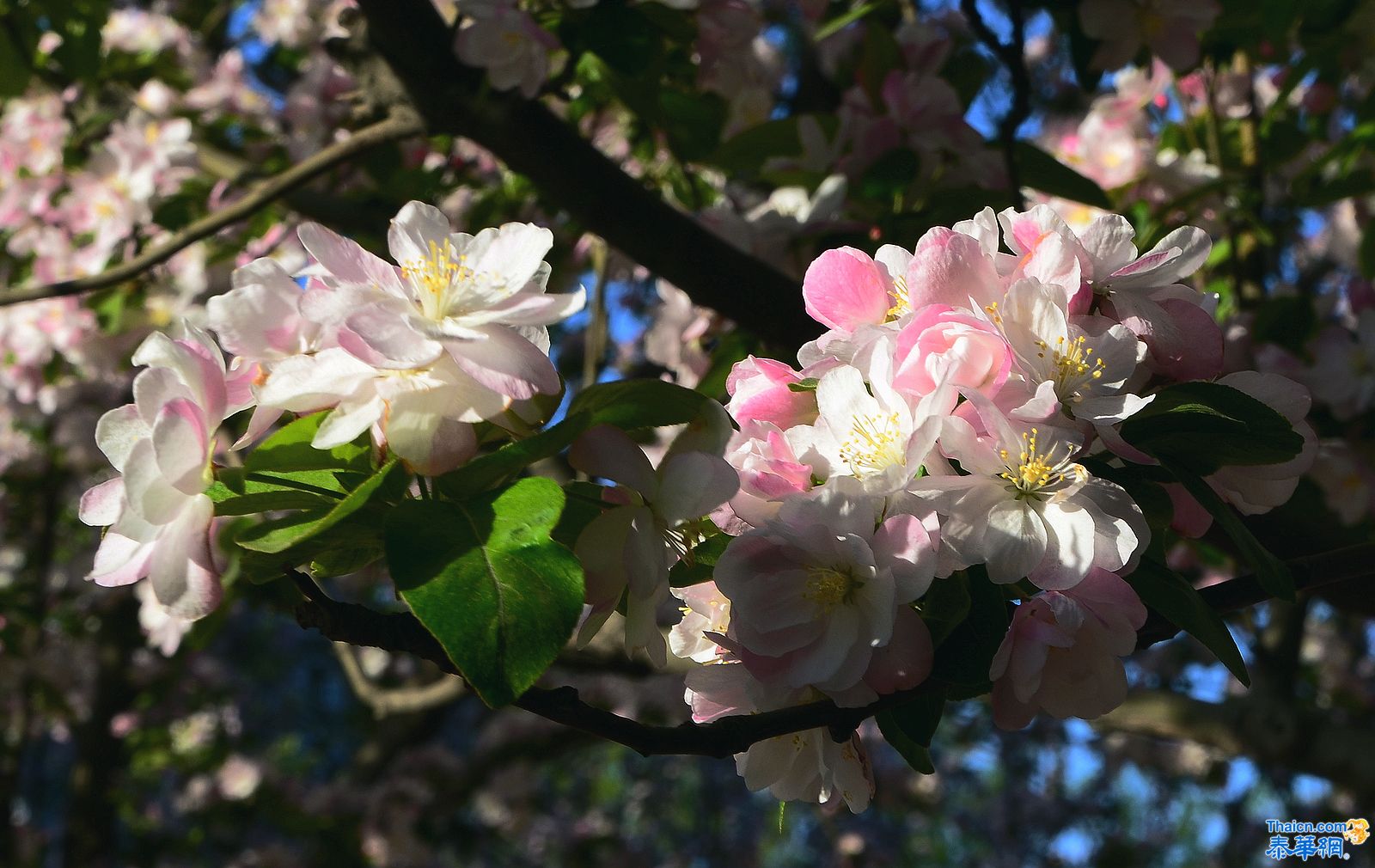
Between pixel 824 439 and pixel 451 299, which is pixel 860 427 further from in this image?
pixel 451 299

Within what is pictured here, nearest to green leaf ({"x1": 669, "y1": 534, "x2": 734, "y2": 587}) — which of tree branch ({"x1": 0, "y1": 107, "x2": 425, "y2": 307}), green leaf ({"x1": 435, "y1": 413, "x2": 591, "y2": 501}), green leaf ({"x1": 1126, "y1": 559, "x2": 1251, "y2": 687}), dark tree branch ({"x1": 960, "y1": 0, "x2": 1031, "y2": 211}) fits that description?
green leaf ({"x1": 435, "y1": 413, "x2": 591, "y2": 501})

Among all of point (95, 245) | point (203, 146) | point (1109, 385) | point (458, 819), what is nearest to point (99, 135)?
point (203, 146)

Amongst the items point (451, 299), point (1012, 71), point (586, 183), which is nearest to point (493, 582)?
point (451, 299)

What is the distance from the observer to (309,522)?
55 centimetres

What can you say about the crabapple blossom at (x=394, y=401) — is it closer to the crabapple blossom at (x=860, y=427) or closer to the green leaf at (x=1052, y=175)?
the crabapple blossom at (x=860, y=427)

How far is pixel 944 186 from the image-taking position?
54.5 inches

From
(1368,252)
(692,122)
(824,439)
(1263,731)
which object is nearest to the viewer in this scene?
(824,439)

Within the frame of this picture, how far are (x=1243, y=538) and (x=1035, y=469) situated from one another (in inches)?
5.3

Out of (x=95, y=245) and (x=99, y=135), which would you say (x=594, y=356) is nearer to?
(x=95, y=245)

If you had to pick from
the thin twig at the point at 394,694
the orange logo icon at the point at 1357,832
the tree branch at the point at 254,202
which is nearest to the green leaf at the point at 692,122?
the tree branch at the point at 254,202

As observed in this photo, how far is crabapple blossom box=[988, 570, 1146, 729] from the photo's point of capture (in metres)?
0.56

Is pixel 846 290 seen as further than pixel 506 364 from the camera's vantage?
Yes

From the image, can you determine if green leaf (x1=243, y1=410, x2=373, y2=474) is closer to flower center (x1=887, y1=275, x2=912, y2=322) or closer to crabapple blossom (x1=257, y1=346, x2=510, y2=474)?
crabapple blossom (x1=257, y1=346, x2=510, y2=474)

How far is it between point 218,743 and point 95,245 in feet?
8.53
